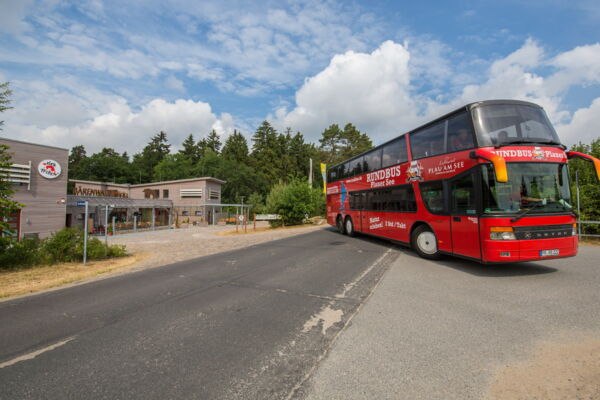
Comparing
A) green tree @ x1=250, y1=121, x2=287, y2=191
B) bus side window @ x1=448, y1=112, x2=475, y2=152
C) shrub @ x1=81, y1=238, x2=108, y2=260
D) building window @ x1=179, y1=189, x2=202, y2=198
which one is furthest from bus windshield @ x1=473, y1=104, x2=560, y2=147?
green tree @ x1=250, y1=121, x2=287, y2=191

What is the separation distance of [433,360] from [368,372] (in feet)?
2.51

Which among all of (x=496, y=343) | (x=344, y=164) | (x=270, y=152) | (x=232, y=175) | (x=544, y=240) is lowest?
(x=496, y=343)

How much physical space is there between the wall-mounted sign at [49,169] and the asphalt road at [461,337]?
24792 millimetres

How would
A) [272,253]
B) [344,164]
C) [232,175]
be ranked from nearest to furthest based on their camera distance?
[272,253]
[344,164]
[232,175]

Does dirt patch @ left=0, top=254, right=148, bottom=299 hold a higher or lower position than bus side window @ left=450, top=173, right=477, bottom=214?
lower

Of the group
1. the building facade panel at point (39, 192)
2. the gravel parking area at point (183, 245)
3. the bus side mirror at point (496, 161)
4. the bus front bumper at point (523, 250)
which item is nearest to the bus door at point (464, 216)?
the bus front bumper at point (523, 250)

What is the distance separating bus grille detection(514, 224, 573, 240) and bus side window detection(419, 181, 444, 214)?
76.9 inches

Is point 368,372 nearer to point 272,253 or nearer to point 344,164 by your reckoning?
point 272,253

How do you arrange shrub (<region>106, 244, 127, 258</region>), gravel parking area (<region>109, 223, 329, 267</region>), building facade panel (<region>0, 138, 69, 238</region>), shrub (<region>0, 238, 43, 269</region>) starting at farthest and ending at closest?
building facade panel (<region>0, 138, 69, 238</region>) → shrub (<region>106, 244, 127, 258</region>) → gravel parking area (<region>109, 223, 329, 267</region>) → shrub (<region>0, 238, 43, 269</region>)

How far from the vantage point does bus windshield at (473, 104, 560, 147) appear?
6512 millimetres

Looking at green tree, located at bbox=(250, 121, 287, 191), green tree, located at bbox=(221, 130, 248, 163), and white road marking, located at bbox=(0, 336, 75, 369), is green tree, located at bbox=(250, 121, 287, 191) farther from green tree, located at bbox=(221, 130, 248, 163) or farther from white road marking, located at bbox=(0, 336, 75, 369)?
white road marking, located at bbox=(0, 336, 75, 369)

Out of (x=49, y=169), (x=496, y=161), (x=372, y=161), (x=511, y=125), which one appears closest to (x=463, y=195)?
(x=496, y=161)

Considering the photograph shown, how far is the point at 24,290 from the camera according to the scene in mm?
6477

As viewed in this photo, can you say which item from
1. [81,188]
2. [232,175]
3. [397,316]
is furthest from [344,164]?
[232,175]
